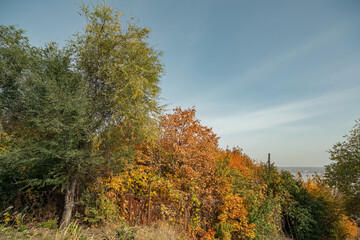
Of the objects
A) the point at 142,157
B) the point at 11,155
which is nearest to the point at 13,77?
the point at 11,155

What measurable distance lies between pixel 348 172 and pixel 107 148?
17829 mm

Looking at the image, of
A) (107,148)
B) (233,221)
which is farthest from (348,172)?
(107,148)

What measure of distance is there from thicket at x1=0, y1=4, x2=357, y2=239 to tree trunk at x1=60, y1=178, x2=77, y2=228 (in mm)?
32

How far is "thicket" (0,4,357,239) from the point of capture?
586 cm

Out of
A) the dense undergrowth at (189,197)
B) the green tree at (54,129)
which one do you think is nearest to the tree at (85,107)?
the green tree at (54,129)

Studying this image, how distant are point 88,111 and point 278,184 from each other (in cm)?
1169

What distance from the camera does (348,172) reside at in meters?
13.9

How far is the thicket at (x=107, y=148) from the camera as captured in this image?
586 cm

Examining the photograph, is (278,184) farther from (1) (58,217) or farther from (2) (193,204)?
(1) (58,217)

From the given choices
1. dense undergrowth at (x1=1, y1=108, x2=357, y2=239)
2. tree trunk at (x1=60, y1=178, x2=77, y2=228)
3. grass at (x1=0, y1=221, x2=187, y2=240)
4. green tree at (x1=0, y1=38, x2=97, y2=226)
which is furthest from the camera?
dense undergrowth at (x1=1, y1=108, x2=357, y2=239)

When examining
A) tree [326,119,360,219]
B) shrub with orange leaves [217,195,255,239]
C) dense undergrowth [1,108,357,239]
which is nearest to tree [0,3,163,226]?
dense undergrowth [1,108,357,239]

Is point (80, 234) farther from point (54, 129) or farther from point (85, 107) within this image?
point (85, 107)

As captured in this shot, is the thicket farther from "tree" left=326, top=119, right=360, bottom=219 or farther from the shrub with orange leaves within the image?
"tree" left=326, top=119, right=360, bottom=219

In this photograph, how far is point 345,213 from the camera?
13039mm
